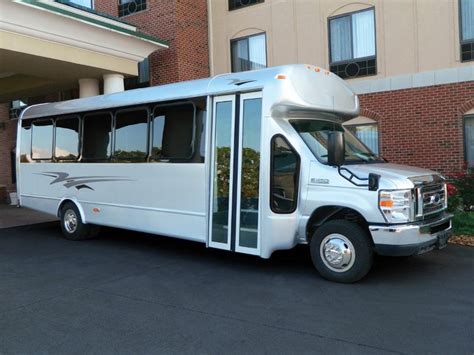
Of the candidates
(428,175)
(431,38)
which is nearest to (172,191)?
(428,175)

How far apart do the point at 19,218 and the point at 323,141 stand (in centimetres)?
1053

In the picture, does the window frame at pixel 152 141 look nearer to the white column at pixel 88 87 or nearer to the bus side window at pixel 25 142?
the bus side window at pixel 25 142

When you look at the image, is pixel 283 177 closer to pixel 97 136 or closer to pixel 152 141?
pixel 152 141

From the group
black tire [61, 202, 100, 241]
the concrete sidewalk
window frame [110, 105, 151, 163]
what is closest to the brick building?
window frame [110, 105, 151, 163]

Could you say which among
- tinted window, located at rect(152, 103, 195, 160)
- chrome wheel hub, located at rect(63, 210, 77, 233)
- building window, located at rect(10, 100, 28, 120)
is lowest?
chrome wheel hub, located at rect(63, 210, 77, 233)

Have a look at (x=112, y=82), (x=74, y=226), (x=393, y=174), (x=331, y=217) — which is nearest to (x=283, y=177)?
(x=331, y=217)

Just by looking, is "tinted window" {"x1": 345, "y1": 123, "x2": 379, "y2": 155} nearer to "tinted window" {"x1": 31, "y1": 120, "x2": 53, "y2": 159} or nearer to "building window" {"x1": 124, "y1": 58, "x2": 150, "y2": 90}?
"building window" {"x1": 124, "y1": 58, "x2": 150, "y2": 90}

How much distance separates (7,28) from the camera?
1052cm

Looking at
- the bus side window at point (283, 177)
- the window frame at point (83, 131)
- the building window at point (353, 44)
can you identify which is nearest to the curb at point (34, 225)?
the window frame at point (83, 131)

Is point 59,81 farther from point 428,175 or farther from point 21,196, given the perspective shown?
point 428,175

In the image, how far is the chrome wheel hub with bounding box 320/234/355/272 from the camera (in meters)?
6.13

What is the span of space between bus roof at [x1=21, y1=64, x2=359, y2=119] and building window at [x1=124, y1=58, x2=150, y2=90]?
24.1ft

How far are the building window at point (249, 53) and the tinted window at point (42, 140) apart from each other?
6813 millimetres

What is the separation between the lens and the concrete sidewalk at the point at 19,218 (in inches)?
506
